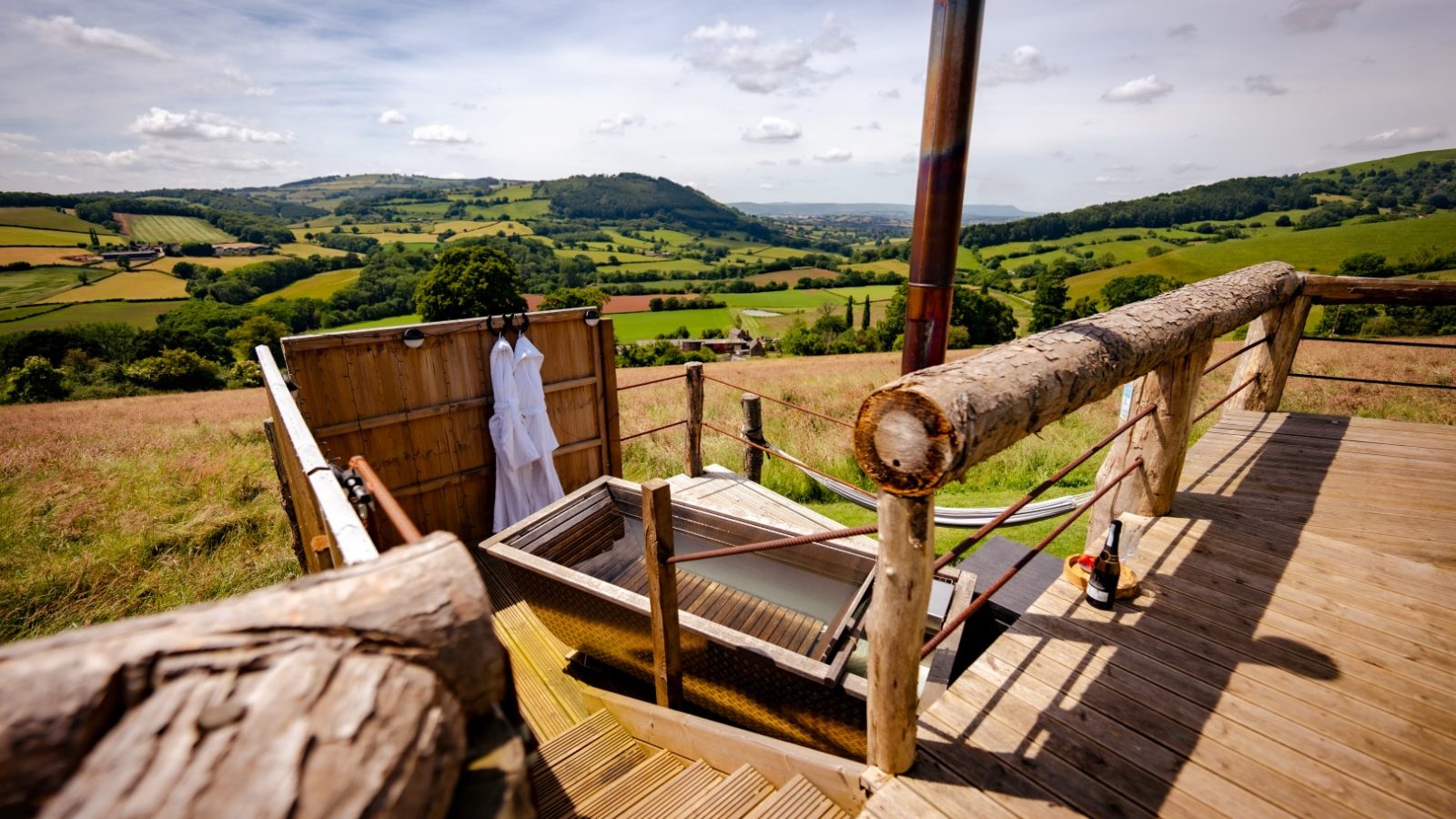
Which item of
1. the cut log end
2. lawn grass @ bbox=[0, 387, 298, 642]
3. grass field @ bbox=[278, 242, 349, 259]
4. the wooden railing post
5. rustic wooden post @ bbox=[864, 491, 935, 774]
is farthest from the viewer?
grass field @ bbox=[278, 242, 349, 259]

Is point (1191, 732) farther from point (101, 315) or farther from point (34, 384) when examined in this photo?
point (101, 315)

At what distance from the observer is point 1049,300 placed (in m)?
39.2

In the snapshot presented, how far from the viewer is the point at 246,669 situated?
0.70 m

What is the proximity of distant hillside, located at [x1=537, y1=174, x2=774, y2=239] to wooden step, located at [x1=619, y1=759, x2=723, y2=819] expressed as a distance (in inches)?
4691

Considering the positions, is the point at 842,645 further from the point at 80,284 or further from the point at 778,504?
the point at 80,284

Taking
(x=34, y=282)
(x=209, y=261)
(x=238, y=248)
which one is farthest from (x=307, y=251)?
(x=34, y=282)

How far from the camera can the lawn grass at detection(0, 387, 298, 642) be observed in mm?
4574

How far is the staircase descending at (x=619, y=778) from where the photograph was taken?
208cm

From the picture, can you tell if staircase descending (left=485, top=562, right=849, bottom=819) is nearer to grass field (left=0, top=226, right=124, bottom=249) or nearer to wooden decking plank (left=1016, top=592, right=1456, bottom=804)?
wooden decking plank (left=1016, top=592, right=1456, bottom=804)

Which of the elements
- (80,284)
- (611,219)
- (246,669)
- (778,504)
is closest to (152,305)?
(80,284)

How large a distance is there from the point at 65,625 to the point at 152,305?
165 feet

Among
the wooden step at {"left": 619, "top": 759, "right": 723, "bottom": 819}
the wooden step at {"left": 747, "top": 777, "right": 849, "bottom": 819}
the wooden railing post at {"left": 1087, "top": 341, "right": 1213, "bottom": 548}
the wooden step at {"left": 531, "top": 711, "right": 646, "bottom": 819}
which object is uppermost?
the wooden railing post at {"left": 1087, "top": 341, "right": 1213, "bottom": 548}

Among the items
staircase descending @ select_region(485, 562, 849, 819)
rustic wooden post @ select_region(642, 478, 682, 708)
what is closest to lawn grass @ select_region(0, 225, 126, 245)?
staircase descending @ select_region(485, 562, 849, 819)

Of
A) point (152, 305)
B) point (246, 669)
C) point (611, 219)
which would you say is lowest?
point (152, 305)
